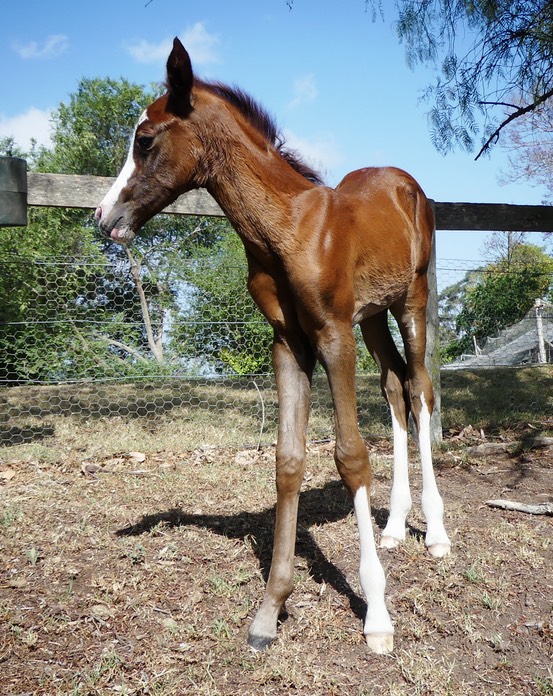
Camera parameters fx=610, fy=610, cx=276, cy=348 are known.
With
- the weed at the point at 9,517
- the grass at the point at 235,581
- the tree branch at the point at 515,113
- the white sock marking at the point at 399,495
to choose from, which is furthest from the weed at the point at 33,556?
the tree branch at the point at 515,113

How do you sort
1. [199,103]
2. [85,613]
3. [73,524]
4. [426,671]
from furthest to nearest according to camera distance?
[73,524], [85,613], [199,103], [426,671]

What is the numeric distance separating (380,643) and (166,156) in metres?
2.05

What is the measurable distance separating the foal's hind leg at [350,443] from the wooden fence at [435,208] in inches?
112

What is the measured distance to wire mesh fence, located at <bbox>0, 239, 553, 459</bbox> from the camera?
5.96 meters

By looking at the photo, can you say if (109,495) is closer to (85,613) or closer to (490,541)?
(85,613)

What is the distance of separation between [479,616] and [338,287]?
1.49 m

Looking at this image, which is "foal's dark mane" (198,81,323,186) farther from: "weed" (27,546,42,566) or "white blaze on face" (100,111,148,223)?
"weed" (27,546,42,566)

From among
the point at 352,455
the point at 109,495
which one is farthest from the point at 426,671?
the point at 109,495

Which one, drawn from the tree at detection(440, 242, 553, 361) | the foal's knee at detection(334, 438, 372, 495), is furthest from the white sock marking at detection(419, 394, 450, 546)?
the tree at detection(440, 242, 553, 361)

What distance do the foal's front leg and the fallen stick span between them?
71.8 inches

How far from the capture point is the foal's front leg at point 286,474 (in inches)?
94.3

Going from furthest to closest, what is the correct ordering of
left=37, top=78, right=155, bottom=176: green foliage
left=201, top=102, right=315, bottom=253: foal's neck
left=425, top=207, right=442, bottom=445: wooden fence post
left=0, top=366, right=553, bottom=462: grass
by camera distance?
left=37, top=78, right=155, bottom=176: green foliage, left=0, top=366, right=553, bottom=462: grass, left=425, top=207, right=442, bottom=445: wooden fence post, left=201, top=102, right=315, bottom=253: foal's neck

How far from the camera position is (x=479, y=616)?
2543 mm

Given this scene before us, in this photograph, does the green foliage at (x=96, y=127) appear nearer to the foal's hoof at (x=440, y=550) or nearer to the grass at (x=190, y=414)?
the grass at (x=190, y=414)
